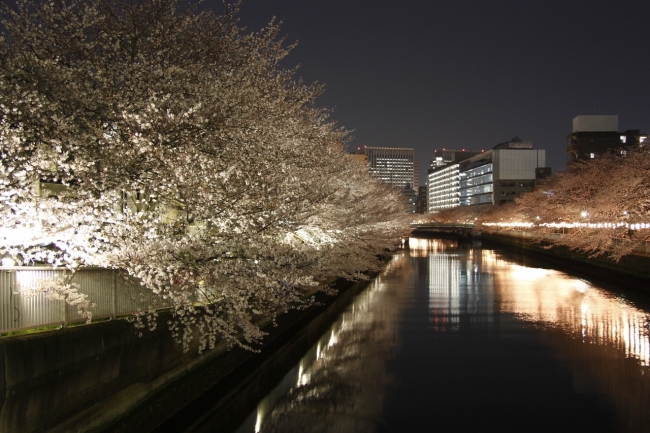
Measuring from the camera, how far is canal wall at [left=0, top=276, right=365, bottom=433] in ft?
23.4

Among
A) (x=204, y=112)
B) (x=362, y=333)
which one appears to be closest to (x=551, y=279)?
(x=362, y=333)

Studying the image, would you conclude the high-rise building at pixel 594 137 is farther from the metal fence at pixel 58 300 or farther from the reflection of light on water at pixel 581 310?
the metal fence at pixel 58 300

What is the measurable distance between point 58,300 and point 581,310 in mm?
22196

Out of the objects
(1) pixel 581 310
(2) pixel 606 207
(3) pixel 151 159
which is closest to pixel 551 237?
(2) pixel 606 207

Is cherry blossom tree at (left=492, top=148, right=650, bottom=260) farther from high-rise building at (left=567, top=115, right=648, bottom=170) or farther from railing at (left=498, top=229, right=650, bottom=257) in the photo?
high-rise building at (left=567, top=115, right=648, bottom=170)

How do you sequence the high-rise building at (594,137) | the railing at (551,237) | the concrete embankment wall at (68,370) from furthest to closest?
the high-rise building at (594,137)
the railing at (551,237)
the concrete embankment wall at (68,370)

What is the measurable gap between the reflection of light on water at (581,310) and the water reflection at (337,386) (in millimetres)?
6695

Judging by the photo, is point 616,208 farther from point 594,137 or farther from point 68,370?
point 594,137

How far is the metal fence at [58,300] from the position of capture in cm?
794

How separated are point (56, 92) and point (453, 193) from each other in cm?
18739

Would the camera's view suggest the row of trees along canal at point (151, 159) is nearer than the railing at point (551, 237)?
Yes

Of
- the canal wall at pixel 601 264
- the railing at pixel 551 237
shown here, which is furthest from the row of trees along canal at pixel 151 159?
the railing at pixel 551 237

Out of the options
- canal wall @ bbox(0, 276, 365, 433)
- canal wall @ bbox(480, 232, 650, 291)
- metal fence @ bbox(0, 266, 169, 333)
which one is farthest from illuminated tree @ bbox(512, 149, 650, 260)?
metal fence @ bbox(0, 266, 169, 333)

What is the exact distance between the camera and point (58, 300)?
8.79m
